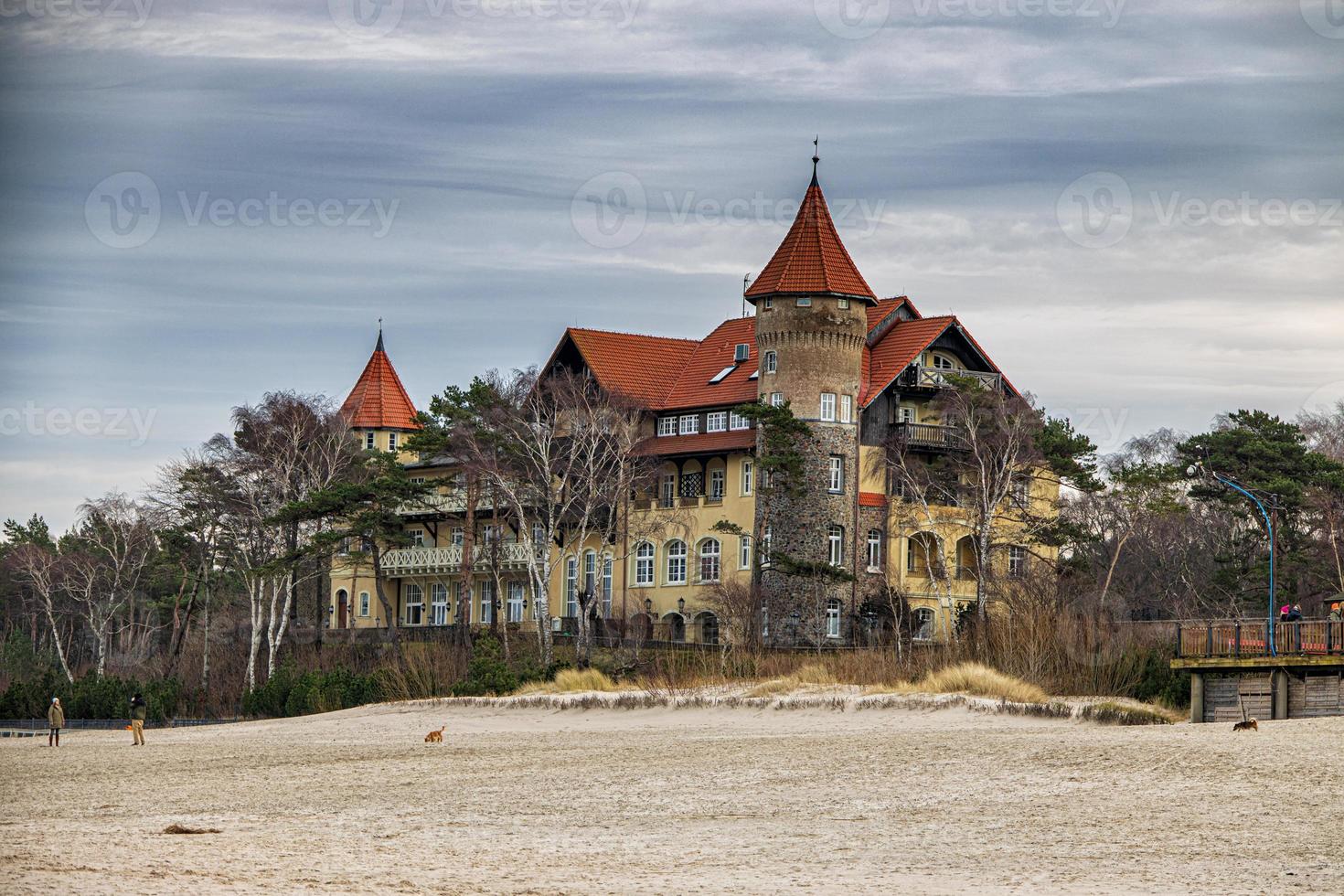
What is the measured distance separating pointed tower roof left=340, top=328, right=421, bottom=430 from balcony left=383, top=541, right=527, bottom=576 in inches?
473

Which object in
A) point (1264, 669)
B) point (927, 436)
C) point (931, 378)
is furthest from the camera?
point (931, 378)

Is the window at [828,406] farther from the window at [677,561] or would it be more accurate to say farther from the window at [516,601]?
the window at [516,601]

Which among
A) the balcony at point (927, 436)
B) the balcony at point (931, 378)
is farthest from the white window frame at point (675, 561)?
the balcony at point (931, 378)

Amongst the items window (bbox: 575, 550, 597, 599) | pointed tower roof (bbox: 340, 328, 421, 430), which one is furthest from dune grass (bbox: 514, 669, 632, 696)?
pointed tower roof (bbox: 340, 328, 421, 430)

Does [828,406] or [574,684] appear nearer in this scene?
[574,684]

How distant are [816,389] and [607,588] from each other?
1227cm

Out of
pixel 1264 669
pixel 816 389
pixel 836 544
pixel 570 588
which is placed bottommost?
pixel 1264 669

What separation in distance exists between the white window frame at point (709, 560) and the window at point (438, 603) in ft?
50.4

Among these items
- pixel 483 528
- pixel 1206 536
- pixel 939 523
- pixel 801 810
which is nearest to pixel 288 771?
pixel 801 810

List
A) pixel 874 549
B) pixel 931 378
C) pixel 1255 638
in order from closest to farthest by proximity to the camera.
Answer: pixel 1255 638 → pixel 874 549 → pixel 931 378

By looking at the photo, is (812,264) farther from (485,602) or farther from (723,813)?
(723,813)

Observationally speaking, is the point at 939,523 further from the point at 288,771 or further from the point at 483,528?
the point at 288,771

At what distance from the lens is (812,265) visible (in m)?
68.6

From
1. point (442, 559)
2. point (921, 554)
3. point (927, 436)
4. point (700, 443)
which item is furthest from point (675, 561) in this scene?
point (442, 559)
